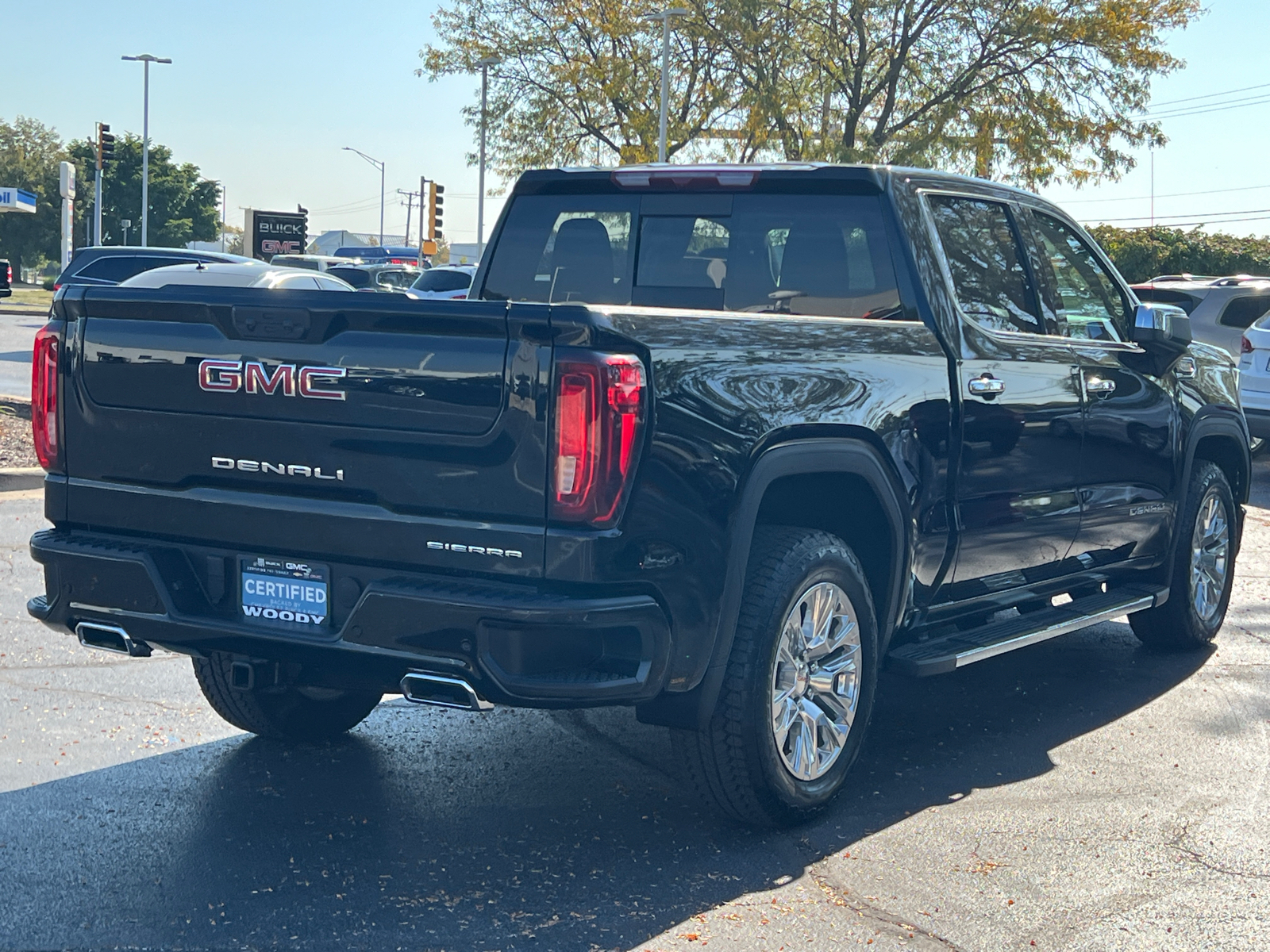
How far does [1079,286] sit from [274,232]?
40.2 meters

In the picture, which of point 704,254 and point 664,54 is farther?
point 664,54

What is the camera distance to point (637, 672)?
3795 mm

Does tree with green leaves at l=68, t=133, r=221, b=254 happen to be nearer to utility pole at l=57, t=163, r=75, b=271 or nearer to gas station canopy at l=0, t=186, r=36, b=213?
gas station canopy at l=0, t=186, r=36, b=213

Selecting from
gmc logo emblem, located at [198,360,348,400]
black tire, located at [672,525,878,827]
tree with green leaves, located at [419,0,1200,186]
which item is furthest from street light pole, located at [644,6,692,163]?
gmc logo emblem, located at [198,360,348,400]

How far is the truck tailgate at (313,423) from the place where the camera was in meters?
3.72

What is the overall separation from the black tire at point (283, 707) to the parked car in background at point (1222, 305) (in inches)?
460

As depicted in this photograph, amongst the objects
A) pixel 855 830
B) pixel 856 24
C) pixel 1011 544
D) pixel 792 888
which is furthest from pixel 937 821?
pixel 856 24

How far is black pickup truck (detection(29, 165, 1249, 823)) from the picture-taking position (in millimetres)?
3725

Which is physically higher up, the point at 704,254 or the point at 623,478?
the point at 704,254

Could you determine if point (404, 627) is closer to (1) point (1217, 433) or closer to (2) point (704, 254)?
(2) point (704, 254)

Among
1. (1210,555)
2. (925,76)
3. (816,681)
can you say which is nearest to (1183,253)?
(925,76)

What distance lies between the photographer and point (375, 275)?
2886 cm

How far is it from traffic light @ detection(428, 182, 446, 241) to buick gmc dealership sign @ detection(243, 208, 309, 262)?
6294 mm

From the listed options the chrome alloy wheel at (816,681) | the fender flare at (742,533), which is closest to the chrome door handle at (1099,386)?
the fender flare at (742,533)
